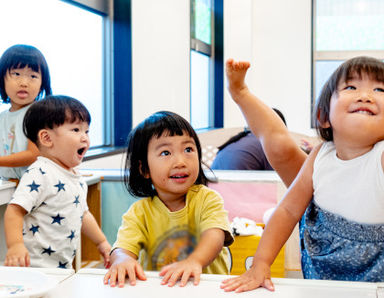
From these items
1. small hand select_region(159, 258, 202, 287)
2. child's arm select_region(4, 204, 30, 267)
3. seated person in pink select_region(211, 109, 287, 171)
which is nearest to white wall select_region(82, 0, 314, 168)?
seated person in pink select_region(211, 109, 287, 171)

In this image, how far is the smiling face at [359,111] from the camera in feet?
2.93

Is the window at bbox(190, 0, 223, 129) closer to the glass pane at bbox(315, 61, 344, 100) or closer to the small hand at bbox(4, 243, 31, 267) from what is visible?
the glass pane at bbox(315, 61, 344, 100)

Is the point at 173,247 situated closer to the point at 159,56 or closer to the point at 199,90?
the point at 159,56

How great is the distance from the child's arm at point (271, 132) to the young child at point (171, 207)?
0.15 m

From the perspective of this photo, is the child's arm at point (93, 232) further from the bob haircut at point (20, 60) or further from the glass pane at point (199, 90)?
the glass pane at point (199, 90)

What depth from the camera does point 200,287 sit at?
2.52 feet

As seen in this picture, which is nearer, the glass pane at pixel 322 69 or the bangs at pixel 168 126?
the bangs at pixel 168 126

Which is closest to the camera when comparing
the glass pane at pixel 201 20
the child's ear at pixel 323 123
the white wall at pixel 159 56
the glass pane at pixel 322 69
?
the child's ear at pixel 323 123

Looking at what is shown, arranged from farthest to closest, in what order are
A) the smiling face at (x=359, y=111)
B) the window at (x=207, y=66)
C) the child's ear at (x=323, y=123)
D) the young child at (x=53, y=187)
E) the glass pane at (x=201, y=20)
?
the window at (x=207, y=66)
the glass pane at (x=201, y=20)
the young child at (x=53, y=187)
the child's ear at (x=323, y=123)
the smiling face at (x=359, y=111)

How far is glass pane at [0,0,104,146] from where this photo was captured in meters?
2.27

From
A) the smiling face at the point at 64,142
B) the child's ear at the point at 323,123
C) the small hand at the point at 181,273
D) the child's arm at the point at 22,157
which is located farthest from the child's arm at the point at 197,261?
the child's arm at the point at 22,157

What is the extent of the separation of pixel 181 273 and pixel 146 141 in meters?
0.41

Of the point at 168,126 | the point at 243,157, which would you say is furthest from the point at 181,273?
the point at 243,157

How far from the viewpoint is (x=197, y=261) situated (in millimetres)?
906
